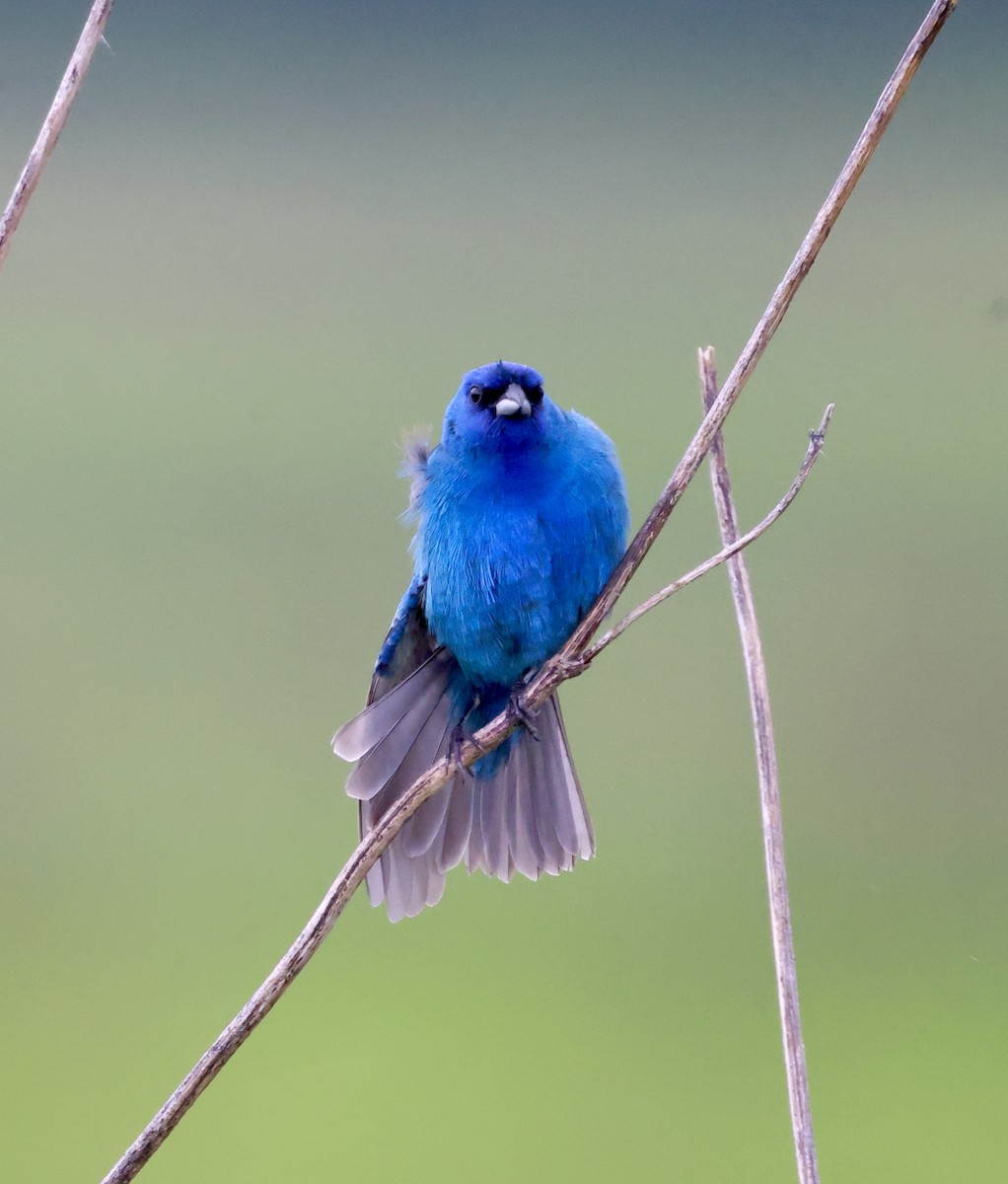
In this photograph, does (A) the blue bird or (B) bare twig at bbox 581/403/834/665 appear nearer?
(B) bare twig at bbox 581/403/834/665

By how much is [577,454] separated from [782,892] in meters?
1.03

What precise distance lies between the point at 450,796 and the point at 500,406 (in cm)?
78

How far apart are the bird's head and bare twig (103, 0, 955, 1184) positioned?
72 centimetres

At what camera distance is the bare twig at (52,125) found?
1466 mm

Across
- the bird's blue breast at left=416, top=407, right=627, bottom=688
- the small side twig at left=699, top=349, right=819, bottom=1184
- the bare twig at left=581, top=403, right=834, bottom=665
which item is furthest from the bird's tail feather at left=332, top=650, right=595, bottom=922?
the bare twig at left=581, top=403, right=834, bottom=665

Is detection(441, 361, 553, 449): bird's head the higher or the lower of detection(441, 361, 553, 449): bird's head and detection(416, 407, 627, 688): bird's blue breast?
the higher

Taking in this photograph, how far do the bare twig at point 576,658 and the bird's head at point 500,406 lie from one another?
725 mm

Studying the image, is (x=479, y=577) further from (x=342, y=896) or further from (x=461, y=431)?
(x=342, y=896)

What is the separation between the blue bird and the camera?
8.18ft

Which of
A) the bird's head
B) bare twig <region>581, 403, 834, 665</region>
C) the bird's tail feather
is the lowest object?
the bird's tail feather

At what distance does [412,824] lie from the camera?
2.58 meters

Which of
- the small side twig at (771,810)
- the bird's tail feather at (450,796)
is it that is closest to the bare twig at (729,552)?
the small side twig at (771,810)

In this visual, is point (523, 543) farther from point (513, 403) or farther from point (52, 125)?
point (52, 125)

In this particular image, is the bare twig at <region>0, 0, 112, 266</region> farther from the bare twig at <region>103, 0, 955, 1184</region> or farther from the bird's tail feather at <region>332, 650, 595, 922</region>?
the bird's tail feather at <region>332, 650, 595, 922</region>
